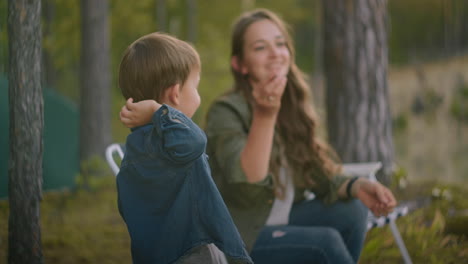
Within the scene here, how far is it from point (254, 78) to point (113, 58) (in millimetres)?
12735

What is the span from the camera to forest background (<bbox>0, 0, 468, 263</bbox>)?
11.5 m

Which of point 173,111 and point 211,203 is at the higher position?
point 173,111

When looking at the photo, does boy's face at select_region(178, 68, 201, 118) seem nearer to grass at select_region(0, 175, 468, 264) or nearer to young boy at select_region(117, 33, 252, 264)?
young boy at select_region(117, 33, 252, 264)

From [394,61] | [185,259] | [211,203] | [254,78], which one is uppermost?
[254,78]

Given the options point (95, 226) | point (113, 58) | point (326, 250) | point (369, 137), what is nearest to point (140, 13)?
point (113, 58)

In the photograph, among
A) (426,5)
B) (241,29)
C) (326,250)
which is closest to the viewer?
(326,250)

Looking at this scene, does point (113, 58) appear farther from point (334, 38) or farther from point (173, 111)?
point (173, 111)

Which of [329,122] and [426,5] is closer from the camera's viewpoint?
[329,122]

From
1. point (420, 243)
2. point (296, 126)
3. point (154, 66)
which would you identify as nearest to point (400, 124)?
point (420, 243)

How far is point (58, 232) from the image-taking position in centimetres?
475

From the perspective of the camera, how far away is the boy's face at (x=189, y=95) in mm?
Answer: 1868

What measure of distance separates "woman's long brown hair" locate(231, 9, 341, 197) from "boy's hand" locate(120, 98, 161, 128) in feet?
3.05

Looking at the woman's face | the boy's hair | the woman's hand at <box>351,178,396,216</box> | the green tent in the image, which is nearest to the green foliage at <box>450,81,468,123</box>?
the green tent

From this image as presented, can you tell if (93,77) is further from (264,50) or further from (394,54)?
(394,54)
